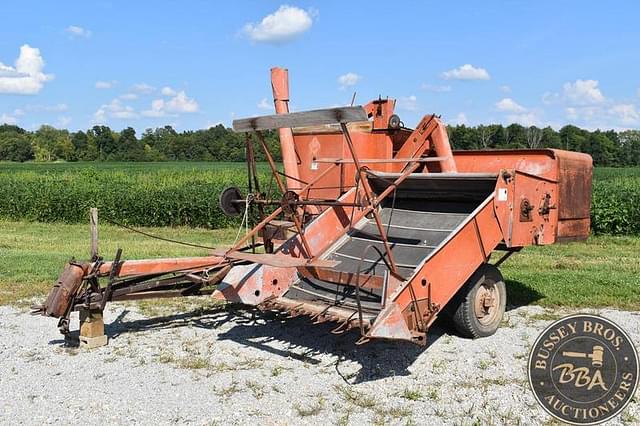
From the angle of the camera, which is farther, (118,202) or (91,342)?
(118,202)

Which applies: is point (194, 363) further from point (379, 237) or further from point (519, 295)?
point (519, 295)

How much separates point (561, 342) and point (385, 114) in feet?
12.5

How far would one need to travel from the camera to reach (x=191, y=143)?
67.8 m

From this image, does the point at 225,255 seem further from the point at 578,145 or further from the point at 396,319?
the point at 578,145

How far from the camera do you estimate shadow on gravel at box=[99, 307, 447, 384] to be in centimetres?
587

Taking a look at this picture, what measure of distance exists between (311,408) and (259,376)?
824mm

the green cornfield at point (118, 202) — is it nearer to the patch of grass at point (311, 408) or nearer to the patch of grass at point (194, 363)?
the patch of grass at point (194, 363)

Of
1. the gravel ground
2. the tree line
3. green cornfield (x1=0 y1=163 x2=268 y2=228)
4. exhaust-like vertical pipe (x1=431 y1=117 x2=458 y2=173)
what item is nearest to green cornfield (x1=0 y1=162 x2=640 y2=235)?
green cornfield (x1=0 y1=163 x2=268 y2=228)

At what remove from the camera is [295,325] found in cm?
718

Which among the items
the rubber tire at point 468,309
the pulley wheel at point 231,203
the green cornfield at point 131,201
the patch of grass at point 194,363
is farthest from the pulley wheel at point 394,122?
the green cornfield at point 131,201

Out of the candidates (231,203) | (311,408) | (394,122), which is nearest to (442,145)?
(394,122)

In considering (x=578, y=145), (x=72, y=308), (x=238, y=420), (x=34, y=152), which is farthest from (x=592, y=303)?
(x=34, y=152)

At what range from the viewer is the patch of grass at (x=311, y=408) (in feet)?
15.5

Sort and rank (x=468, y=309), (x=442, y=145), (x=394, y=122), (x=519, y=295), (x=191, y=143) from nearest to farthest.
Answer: (x=468, y=309)
(x=442, y=145)
(x=394, y=122)
(x=519, y=295)
(x=191, y=143)
